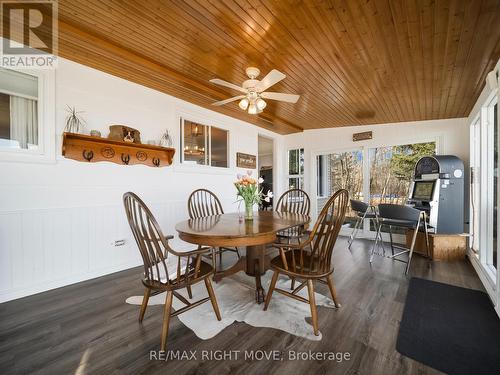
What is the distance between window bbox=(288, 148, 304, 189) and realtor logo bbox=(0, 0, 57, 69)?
5.08 meters

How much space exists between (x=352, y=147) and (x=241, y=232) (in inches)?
175

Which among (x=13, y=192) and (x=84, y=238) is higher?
(x=13, y=192)

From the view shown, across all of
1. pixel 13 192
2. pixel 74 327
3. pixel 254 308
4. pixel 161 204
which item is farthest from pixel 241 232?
pixel 13 192

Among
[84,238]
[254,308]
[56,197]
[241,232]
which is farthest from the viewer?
[84,238]

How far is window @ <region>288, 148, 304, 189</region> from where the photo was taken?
244 inches

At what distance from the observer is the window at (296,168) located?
619 cm

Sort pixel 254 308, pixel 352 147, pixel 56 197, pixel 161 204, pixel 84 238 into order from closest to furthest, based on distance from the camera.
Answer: pixel 254 308
pixel 56 197
pixel 84 238
pixel 161 204
pixel 352 147

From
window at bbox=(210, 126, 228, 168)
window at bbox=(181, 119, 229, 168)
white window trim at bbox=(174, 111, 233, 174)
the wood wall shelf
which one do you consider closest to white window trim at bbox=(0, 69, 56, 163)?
the wood wall shelf

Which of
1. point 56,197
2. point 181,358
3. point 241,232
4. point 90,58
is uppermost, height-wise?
point 90,58

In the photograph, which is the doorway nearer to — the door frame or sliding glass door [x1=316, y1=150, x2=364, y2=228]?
the door frame

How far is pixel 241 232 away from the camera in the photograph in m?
1.84

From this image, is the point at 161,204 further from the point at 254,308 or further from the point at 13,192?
the point at 254,308

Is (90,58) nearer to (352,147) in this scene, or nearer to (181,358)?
(181,358)

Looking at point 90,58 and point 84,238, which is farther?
point 84,238
